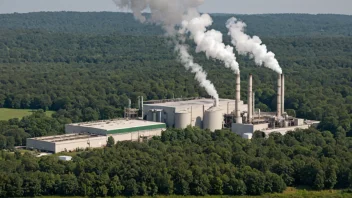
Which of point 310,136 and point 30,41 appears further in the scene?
point 30,41

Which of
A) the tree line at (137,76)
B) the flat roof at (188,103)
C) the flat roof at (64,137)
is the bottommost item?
the flat roof at (64,137)

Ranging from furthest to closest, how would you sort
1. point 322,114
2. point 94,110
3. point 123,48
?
point 123,48 → point 94,110 → point 322,114

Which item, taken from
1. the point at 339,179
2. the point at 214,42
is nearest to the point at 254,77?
the point at 214,42

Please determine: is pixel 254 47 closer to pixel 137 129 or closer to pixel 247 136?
pixel 247 136

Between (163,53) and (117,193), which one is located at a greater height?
(163,53)

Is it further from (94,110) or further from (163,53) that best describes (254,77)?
(163,53)

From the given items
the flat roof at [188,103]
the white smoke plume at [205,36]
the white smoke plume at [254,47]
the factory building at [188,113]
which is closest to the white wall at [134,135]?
the factory building at [188,113]

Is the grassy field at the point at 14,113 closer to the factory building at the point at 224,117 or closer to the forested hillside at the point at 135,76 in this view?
the forested hillside at the point at 135,76
